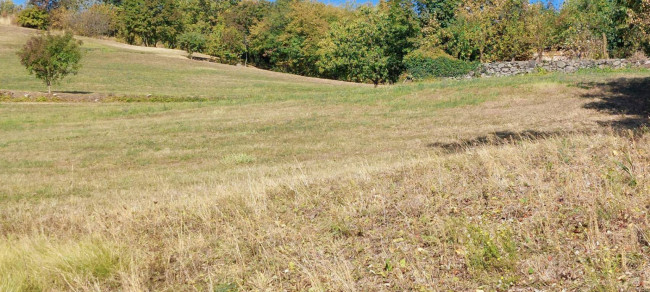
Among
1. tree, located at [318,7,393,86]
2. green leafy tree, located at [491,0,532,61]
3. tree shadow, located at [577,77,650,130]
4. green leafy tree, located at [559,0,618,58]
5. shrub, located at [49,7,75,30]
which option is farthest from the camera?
shrub, located at [49,7,75,30]

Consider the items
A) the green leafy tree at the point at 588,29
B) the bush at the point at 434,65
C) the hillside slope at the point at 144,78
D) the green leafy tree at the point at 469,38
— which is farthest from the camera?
the green leafy tree at the point at 588,29

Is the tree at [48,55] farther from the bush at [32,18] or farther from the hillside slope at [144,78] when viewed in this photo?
the bush at [32,18]

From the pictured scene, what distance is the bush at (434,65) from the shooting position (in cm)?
4022

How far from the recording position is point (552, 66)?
3669cm

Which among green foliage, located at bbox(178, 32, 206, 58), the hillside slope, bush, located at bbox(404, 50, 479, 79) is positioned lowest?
the hillside slope

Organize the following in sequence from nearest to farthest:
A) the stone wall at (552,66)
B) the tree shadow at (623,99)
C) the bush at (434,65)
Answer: the tree shadow at (623,99) → the stone wall at (552,66) → the bush at (434,65)

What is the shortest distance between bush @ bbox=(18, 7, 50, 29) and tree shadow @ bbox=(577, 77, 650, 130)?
10267cm

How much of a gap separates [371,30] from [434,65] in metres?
17.8

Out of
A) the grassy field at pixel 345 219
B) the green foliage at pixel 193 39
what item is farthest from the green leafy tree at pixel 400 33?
the green foliage at pixel 193 39

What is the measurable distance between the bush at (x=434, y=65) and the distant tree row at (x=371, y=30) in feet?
0.30

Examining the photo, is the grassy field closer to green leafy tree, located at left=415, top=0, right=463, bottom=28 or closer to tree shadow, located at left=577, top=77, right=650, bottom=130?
tree shadow, located at left=577, top=77, right=650, bottom=130

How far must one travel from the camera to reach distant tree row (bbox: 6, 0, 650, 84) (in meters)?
27.3

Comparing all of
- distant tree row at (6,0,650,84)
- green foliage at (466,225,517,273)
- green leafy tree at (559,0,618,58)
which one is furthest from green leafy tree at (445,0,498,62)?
green foliage at (466,225,517,273)

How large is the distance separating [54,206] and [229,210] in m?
4.51
